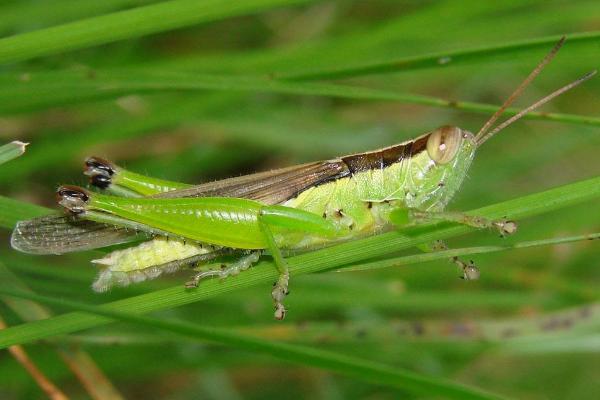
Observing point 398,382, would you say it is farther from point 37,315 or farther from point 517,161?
point 517,161

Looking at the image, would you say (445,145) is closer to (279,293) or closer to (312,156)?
(279,293)

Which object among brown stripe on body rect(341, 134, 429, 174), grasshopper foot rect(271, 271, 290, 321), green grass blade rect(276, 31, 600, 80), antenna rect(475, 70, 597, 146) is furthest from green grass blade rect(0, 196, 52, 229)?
antenna rect(475, 70, 597, 146)

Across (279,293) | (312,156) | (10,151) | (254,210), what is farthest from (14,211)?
(312,156)

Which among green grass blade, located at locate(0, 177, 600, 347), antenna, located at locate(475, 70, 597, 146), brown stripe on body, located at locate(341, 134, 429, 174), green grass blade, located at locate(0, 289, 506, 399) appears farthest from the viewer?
brown stripe on body, located at locate(341, 134, 429, 174)

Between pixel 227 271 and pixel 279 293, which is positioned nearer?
pixel 227 271

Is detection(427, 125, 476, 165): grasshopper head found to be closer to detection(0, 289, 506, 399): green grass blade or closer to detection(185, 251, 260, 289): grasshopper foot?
detection(185, 251, 260, 289): grasshopper foot

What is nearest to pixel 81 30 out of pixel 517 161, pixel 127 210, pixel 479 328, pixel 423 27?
pixel 127 210
